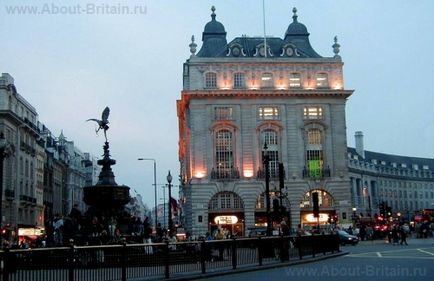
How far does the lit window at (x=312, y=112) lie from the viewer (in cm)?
7612

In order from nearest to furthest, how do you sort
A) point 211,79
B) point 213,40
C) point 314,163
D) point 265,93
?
point 265,93
point 211,79
point 314,163
point 213,40

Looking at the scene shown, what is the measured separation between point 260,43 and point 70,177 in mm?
49476

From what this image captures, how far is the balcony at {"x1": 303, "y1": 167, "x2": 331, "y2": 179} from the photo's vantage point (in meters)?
75.0

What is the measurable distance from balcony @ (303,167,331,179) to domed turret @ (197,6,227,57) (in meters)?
19.2

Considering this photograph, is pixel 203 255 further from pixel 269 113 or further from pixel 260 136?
pixel 269 113

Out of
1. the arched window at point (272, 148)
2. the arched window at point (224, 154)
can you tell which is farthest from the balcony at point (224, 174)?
the arched window at point (272, 148)

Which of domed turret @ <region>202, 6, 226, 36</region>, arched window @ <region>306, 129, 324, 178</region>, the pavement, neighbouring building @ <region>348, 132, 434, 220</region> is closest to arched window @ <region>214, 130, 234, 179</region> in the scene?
arched window @ <region>306, 129, 324, 178</region>

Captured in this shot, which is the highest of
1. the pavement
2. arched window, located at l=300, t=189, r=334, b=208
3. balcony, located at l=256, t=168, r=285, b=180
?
balcony, located at l=256, t=168, r=285, b=180

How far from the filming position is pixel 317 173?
7525 centimetres

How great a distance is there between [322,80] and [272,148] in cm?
1065

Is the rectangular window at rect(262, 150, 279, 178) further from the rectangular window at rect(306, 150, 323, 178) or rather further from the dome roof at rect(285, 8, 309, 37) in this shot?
the dome roof at rect(285, 8, 309, 37)

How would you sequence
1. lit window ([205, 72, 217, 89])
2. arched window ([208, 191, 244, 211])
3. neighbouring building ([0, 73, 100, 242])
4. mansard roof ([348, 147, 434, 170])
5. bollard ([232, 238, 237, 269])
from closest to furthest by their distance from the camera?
bollard ([232, 238, 237, 269])
neighbouring building ([0, 73, 100, 242])
arched window ([208, 191, 244, 211])
lit window ([205, 72, 217, 89])
mansard roof ([348, 147, 434, 170])

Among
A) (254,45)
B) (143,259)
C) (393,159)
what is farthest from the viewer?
(393,159)

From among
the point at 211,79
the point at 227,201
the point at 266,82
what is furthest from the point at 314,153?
the point at 211,79
